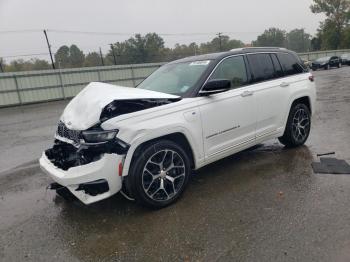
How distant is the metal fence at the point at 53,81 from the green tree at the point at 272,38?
73742 mm

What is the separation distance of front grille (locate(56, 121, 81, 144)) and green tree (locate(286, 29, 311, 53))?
381ft

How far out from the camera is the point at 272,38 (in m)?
98.1

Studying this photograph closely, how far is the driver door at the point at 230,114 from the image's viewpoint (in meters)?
4.41

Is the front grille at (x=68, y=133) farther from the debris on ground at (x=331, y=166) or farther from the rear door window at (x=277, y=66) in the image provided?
the rear door window at (x=277, y=66)

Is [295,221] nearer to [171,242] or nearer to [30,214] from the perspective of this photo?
[171,242]

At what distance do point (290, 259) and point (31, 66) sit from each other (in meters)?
53.8

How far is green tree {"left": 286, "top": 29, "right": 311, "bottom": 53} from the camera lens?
11219 centimetres

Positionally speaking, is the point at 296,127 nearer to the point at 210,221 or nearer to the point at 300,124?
the point at 300,124

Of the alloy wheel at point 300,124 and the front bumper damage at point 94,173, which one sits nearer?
the front bumper damage at point 94,173

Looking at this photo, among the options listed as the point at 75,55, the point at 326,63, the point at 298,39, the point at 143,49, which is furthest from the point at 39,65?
the point at 298,39

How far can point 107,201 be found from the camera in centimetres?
440

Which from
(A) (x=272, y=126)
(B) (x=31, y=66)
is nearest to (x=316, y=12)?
(B) (x=31, y=66)

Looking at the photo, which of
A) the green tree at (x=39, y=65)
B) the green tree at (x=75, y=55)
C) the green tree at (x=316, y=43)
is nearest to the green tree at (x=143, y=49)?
the green tree at (x=75, y=55)

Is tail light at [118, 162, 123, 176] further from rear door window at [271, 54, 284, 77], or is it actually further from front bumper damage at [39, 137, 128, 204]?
rear door window at [271, 54, 284, 77]
